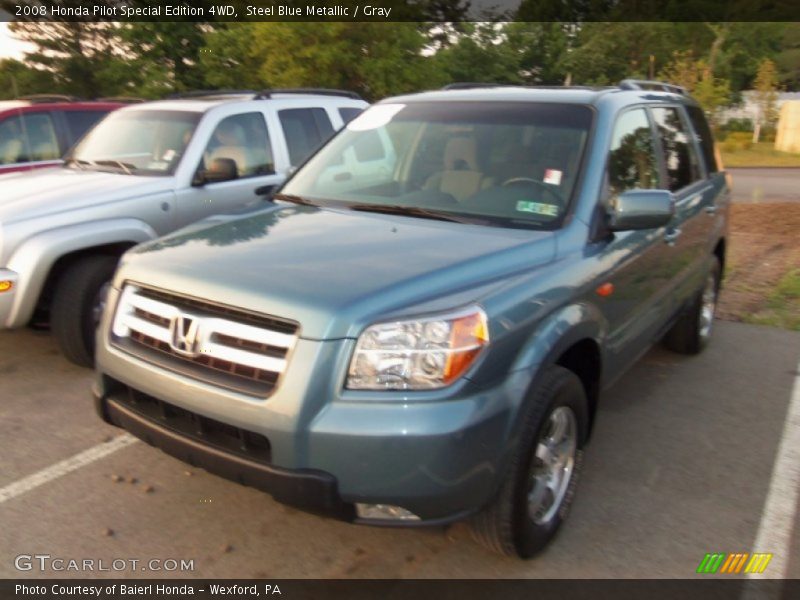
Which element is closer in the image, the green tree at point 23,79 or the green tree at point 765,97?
the green tree at point 23,79

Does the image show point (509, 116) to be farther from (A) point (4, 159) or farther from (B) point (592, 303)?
(A) point (4, 159)

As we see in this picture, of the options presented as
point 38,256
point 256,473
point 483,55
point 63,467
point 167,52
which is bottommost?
point 63,467

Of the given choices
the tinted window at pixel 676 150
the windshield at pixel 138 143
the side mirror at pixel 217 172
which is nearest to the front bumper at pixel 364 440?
the tinted window at pixel 676 150

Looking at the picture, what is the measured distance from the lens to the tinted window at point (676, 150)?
176 inches

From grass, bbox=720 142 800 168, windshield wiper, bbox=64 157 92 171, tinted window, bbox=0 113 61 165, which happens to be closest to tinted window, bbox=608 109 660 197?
windshield wiper, bbox=64 157 92 171

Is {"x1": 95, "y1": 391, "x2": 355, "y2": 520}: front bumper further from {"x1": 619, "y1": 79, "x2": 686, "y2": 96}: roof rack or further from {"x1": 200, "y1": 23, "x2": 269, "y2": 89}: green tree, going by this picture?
{"x1": 200, "y1": 23, "x2": 269, "y2": 89}: green tree

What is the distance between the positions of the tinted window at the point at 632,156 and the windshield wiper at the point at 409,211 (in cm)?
82

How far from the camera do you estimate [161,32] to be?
2744cm

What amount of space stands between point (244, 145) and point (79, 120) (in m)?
2.88

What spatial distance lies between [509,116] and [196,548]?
8.48ft

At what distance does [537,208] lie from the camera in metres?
3.41

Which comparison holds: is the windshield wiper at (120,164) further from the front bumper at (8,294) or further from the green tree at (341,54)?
the green tree at (341,54)

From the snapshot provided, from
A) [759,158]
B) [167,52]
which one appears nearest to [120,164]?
→ [167,52]

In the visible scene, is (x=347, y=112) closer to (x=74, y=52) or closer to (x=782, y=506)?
(x=782, y=506)
